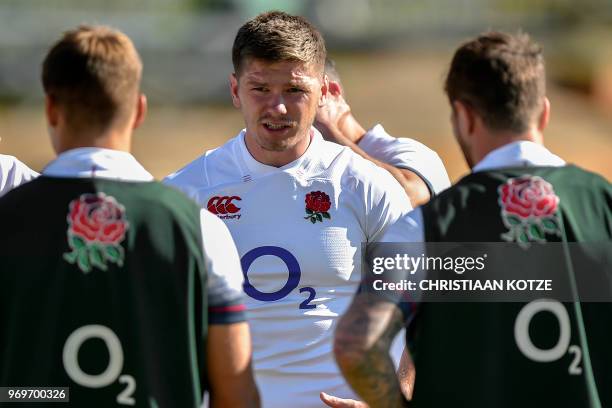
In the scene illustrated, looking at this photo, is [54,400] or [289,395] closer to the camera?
[54,400]

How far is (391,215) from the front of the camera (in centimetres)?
464

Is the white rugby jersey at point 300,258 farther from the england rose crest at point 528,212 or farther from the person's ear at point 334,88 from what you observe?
the england rose crest at point 528,212

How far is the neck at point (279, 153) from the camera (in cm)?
475

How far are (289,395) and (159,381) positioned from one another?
4.23ft

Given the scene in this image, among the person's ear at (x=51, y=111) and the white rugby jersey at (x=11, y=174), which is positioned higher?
the white rugby jersey at (x=11, y=174)

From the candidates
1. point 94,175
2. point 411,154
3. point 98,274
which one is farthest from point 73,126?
point 411,154

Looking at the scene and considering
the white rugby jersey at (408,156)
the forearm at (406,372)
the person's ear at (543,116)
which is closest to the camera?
the person's ear at (543,116)

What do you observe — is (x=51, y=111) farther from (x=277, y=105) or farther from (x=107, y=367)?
(x=277, y=105)

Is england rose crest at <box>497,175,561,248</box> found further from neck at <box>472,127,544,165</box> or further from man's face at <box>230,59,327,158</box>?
man's face at <box>230,59,327,158</box>

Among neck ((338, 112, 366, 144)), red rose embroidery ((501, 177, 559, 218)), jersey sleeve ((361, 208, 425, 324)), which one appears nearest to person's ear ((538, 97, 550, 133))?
red rose embroidery ((501, 177, 559, 218))

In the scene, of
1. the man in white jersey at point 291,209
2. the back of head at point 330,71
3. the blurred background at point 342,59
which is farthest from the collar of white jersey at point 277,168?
the blurred background at point 342,59

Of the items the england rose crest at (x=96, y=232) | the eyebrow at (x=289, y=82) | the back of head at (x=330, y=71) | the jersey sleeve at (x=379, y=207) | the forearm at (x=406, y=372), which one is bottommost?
the forearm at (x=406, y=372)

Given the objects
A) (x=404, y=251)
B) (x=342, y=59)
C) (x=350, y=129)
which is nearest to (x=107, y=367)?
(x=404, y=251)

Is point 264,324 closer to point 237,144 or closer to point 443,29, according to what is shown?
point 237,144
